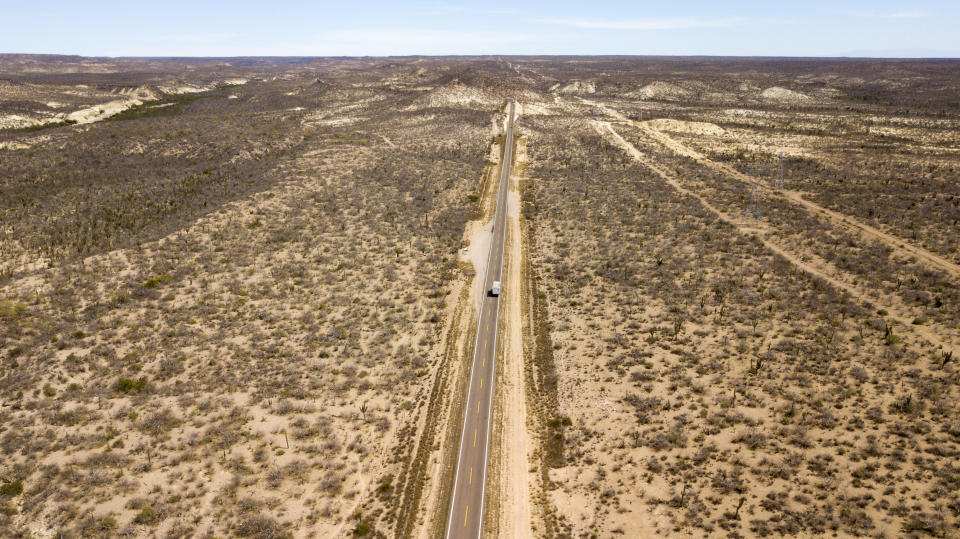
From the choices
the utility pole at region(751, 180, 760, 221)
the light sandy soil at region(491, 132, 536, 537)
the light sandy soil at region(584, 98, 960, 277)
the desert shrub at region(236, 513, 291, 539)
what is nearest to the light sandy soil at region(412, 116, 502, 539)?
the light sandy soil at region(491, 132, 536, 537)

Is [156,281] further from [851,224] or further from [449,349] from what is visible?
[851,224]

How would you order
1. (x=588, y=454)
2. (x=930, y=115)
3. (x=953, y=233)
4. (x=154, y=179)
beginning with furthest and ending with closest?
(x=930, y=115) → (x=154, y=179) → (x=953, y=233) → (x=588, y=454)

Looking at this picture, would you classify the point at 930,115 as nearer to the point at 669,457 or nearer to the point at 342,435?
the point at 669,457

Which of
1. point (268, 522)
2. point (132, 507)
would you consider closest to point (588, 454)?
point (268, 522)

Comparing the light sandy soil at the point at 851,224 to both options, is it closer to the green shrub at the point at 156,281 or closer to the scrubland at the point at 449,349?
the scrubland at the point at 449,349

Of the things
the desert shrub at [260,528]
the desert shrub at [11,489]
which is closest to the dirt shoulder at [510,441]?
the desert shrub at [260,528]

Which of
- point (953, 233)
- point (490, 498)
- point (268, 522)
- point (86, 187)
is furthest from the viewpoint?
point (86, 187)
